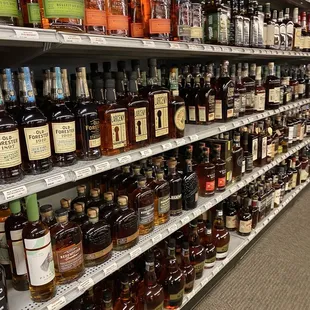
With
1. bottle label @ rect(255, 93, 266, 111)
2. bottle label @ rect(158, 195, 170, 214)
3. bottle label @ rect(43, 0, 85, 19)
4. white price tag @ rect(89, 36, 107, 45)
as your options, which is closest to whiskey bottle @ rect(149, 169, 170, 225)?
bottle label @ rect(158, 195, 170, 214)

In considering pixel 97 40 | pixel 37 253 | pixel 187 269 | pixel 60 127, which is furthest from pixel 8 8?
pixel 187 269

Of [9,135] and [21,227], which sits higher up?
[9,135]

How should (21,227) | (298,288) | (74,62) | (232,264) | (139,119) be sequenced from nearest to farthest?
(21,227), (139,119), (74,62), (298,288), (232,264)

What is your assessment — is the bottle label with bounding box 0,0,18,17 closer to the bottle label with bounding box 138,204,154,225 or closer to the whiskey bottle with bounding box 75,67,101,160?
the whiskey bottle with bounding box 75,67,101,160

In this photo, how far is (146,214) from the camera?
1.47 meters

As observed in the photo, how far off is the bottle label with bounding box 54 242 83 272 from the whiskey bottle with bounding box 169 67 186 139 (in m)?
0.71

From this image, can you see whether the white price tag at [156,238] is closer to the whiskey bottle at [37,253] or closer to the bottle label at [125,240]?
the bottle label at [125,240]

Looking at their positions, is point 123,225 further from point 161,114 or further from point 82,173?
point 161,114

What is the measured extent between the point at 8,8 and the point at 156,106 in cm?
72

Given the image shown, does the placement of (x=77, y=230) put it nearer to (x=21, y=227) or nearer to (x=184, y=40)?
(x=21, y=227)

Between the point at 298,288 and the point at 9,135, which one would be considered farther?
the point at 298,288

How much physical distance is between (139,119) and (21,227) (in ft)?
2.10

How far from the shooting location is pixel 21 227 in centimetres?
113

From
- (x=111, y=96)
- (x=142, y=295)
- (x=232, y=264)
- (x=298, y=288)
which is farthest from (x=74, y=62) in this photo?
(x=298, y=288)
